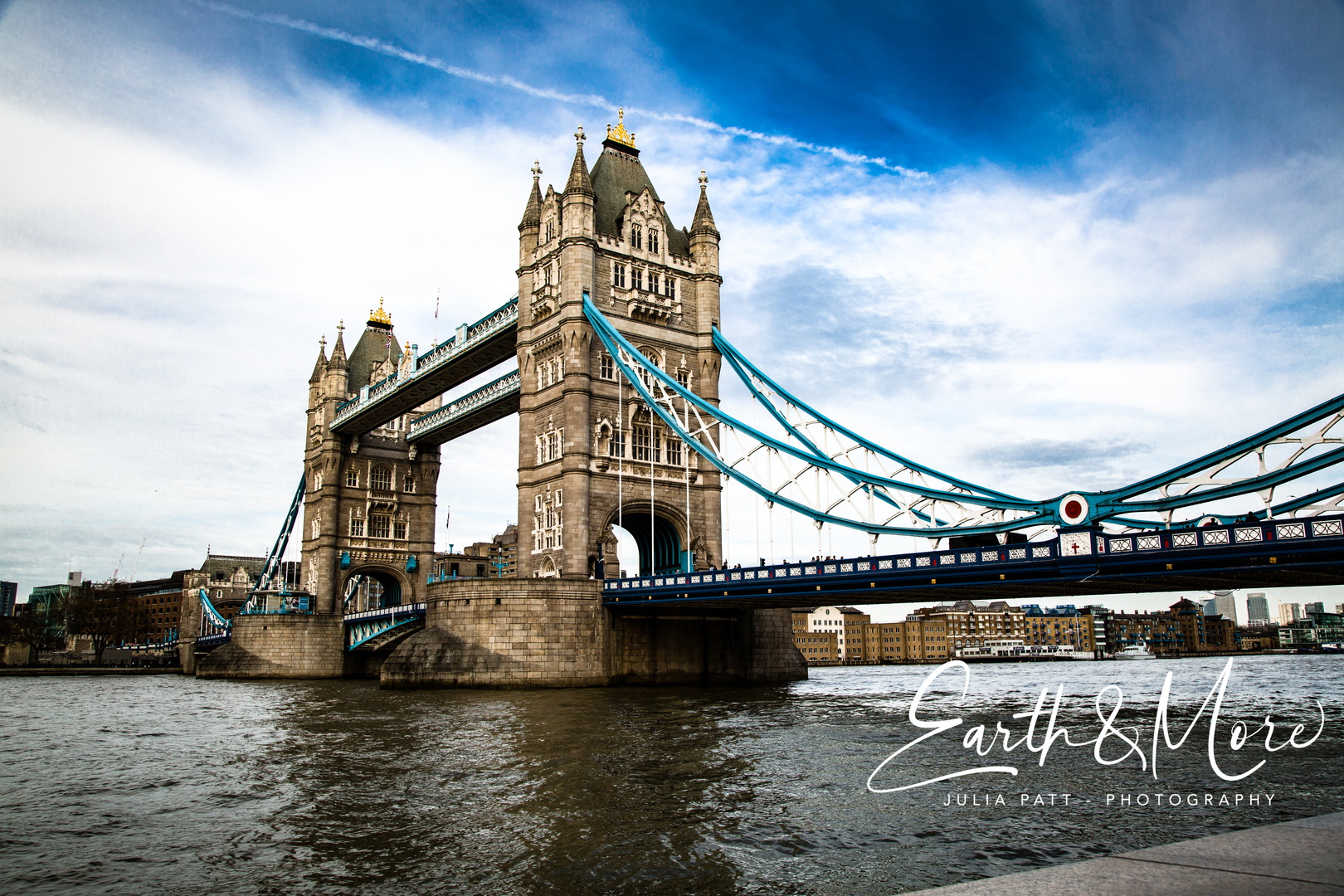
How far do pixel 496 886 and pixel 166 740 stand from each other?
1853 centimetres

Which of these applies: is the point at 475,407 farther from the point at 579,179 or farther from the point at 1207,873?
the point at 1207,873

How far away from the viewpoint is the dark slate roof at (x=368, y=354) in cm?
7150

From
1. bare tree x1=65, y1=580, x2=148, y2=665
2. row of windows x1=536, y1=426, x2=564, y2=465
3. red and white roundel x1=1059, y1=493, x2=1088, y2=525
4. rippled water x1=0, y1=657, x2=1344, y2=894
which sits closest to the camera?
rippled water x1=0, y1=657, x2=1344, y2=894

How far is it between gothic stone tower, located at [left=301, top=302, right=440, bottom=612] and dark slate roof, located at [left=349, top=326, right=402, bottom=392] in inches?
2.5

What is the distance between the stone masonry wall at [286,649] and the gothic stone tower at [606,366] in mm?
20063

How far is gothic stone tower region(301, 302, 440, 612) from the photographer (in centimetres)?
6706

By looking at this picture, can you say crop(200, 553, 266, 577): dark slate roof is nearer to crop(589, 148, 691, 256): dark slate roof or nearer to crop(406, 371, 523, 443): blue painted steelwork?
crop(406, 371, 523, 443): blue painted steelwork

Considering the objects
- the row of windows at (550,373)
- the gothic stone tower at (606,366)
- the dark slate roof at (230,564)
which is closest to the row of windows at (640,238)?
the gothic stone tower at (606,366)

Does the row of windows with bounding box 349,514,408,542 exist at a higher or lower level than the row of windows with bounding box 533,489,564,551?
higher

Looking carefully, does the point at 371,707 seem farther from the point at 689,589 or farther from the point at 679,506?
the point at 679,506

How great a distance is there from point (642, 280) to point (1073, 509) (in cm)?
2718

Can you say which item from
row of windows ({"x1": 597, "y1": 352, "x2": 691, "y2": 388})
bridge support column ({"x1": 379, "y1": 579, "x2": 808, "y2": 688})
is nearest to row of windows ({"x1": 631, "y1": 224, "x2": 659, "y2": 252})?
row of windows ({"x1": 597, "y1": 352, "x2": 691, "y2": 388})

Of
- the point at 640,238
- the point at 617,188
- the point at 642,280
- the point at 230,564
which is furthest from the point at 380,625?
the point at 230,564

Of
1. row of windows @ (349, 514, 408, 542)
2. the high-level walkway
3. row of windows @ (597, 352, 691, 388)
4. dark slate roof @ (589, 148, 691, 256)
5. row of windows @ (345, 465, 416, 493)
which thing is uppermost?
dark slate roof @ (589, 148, 691, 256)
